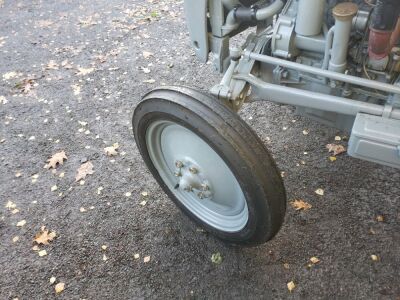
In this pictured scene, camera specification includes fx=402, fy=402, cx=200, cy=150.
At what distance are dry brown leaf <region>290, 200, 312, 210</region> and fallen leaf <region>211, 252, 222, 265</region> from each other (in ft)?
2.13

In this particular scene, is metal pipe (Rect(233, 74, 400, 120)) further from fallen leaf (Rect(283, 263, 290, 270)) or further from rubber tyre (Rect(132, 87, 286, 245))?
fallen leaf (Rect(283, 263, 290, 270))

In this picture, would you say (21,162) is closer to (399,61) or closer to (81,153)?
(81,153)

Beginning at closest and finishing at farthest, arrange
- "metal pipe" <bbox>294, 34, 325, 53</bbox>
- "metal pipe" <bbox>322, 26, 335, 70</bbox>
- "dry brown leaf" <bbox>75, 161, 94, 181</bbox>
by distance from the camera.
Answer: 1. "metal pipe" <bbox>322, 26, 335, 70</bbox>
2. "metal pipe" <bbox>294, 34, 325, 53</bbox>
3. "dry brown leaf" <bbox>75, 161, 94, 181</bbox>

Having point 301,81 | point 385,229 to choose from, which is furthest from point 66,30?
point 385,229

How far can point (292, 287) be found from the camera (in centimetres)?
243

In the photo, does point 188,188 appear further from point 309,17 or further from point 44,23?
point 44,23

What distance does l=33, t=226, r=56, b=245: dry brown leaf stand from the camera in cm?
284

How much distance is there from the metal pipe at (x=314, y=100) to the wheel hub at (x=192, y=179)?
0.60 meters

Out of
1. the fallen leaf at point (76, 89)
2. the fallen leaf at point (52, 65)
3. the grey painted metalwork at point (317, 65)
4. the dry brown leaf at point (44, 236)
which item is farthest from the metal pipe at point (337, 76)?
the fallen leaf at point (52, 65)

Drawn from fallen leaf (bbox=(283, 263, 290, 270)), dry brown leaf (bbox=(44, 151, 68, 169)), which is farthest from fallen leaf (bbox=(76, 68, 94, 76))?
fallen leaf (bbox=(283, 263, 290, 270))

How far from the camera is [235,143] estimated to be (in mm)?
1947

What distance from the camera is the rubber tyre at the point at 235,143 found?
1.96 metres

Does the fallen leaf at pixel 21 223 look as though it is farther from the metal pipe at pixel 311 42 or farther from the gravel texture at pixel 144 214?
the metal pipe at pixel 311 42

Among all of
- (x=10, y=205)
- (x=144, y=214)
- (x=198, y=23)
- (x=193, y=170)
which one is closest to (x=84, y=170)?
(x=10, y=205)
